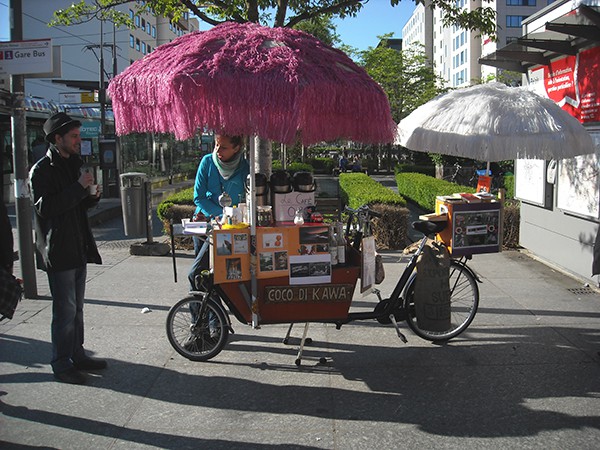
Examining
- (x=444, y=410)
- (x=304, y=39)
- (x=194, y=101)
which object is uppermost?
(x=304, y=39)

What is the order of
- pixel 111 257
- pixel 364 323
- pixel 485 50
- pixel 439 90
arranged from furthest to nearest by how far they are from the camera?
1. pixel 485 50
2. pixel 439 90
3. pixel 111 257
4. pixel 364 323

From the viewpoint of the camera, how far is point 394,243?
31.2ft

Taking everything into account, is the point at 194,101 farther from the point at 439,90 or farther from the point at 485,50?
the point at 485,50

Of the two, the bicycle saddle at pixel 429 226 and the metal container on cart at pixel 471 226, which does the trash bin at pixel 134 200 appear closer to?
the bicycle saddle at pixel 429 226

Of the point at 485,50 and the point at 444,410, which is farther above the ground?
the point at 485,50

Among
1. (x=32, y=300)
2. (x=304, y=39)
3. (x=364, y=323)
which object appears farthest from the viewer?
(x=32, y=300)

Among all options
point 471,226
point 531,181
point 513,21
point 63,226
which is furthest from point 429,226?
point 513,21

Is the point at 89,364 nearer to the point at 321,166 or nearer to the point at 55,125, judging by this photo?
the point at 55,125

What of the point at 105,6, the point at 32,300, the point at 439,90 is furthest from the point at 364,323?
the point at 439,90

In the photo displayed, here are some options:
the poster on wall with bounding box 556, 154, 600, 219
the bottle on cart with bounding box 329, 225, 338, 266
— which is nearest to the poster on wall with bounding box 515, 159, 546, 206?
the poster on wall with bounding box 556, 154, 600, 219

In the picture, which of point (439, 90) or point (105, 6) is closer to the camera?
point (105, 6)

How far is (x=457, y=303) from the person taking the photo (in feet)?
17.7

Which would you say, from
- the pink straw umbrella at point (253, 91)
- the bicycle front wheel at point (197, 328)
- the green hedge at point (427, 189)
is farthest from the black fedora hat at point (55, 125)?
the green hedge at point (427, 189)

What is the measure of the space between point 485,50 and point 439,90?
139 ft
